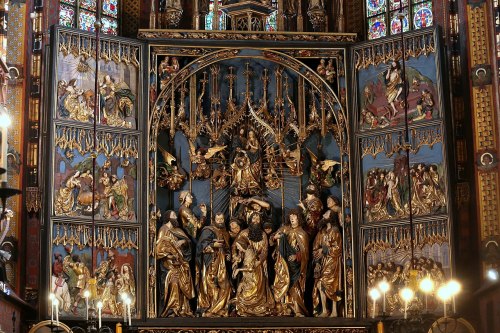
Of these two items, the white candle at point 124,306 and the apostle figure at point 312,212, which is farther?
the apostle figure at point 312,212

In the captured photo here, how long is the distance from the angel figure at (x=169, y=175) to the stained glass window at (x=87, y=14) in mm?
3815

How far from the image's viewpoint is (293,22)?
26.4 metres

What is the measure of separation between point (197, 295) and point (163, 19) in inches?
273

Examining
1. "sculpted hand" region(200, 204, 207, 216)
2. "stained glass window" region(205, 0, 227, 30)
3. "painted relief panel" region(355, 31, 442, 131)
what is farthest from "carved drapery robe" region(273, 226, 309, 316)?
"stained glass window" region(205, 0, 227, 30)

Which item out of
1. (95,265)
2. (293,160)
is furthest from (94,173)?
(293,160)

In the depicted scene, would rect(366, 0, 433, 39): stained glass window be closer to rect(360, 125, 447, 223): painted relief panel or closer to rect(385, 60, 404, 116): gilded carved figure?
rect(385, 60, 404, 116): gilded carved figure

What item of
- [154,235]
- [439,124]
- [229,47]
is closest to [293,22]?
[229,47]

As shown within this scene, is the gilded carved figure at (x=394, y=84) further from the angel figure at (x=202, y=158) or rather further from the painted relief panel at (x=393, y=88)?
the angel figure at (x=202, y=158)

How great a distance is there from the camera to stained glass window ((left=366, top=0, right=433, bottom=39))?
25703 mm

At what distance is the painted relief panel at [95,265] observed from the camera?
22.7 meters

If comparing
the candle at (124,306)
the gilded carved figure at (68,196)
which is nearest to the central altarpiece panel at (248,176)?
the candle at (124,306)

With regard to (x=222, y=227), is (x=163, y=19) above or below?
above

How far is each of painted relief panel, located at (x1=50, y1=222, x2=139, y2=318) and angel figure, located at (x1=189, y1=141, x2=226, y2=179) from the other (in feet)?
6.52

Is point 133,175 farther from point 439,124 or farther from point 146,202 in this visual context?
point 439,124
